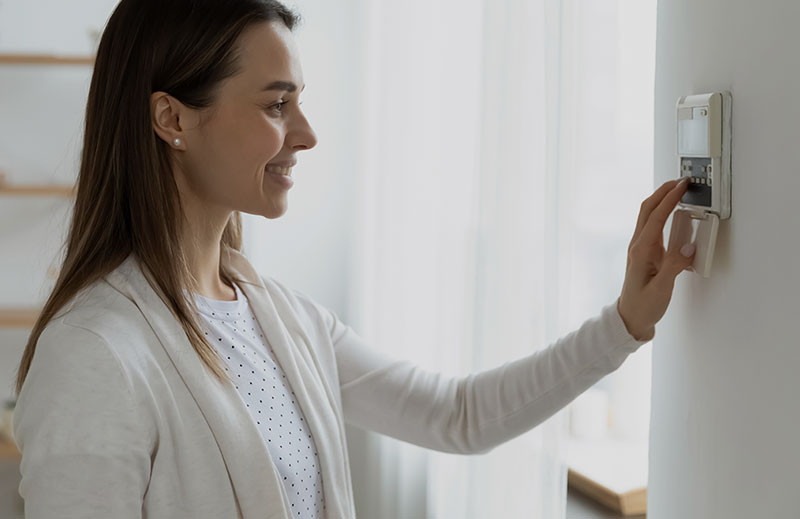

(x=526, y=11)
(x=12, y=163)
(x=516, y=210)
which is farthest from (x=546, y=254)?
(x=12, y=163)

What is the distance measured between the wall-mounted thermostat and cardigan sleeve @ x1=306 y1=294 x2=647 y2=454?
0.63 ft

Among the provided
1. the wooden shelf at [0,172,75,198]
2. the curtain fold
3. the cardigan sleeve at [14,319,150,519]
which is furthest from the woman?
the wooden shelf at [0,172,75,198]

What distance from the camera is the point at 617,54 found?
4.94ft

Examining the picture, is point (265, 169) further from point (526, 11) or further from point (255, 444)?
point (526, 11)

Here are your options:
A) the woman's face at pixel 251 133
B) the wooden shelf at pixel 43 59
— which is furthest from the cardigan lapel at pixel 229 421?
the wooden shelf at pixel 43 59

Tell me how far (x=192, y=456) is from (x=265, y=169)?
36cm

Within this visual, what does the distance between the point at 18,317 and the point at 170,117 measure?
5.96 ft

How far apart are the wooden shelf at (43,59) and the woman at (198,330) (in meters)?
1.62

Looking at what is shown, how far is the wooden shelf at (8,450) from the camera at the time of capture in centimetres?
249

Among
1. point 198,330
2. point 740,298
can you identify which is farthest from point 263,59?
point 740,298

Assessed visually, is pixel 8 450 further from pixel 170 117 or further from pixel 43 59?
pixel 170 117

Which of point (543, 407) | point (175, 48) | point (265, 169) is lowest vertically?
point (543, 407)

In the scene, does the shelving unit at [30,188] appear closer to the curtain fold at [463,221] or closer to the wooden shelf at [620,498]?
the curtain fold at [463,221]

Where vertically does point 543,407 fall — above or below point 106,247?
below
